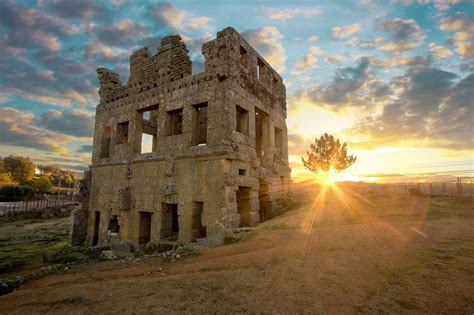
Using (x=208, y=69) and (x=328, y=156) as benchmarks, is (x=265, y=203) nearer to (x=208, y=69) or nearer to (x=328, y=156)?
(x=208, y=69)

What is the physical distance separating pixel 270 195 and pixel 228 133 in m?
4.59

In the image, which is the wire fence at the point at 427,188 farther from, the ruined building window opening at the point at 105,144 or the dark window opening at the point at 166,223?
the ruined building window opening at the point at 105,144

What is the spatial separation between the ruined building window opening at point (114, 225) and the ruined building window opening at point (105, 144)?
3.67 metres

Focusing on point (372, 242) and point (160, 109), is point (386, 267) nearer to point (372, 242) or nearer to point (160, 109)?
point (372, 242)

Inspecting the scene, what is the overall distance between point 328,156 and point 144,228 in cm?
2562

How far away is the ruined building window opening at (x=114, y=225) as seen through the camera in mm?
13397

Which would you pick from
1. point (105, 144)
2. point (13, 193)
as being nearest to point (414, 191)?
point (105, 144)

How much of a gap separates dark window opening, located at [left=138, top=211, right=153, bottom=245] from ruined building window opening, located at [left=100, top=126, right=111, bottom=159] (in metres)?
5.07

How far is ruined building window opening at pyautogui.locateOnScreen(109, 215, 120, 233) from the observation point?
1340 centimetres

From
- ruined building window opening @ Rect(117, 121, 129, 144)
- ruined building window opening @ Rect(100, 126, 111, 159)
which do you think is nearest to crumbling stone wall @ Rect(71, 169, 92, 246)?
ruined building window opening @ Rect(100, 126, 111, 159)

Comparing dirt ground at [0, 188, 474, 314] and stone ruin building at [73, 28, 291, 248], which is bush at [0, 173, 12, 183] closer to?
stone ruin building at [73, 28, 291, 248]

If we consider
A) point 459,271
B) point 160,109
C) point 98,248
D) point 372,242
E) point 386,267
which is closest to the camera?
point 459,271

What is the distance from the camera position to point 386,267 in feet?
15.5

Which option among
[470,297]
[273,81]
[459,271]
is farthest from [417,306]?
[273,81]
